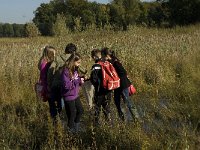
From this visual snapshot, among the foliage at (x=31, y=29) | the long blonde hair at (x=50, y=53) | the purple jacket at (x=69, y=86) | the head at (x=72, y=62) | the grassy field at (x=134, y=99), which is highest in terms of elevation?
the foliage at (x=31, y=29)

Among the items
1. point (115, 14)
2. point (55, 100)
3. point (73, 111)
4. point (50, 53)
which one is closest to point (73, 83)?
point (73, 111)

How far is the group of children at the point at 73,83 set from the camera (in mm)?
6922

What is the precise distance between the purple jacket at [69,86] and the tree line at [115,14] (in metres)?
8.45

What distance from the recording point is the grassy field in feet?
18.7

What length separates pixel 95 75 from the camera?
7.36 m

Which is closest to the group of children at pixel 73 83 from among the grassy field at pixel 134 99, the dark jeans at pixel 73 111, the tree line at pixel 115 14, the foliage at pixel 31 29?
the dark jeans at pixel 73 111

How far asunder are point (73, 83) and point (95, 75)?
1.94 ft

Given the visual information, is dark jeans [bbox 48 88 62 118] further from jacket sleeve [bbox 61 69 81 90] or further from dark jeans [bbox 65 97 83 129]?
jacket sleeve [bbox 61 69 81 90]

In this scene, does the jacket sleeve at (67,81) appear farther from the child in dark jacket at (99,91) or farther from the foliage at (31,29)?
the foliage at (31,29)

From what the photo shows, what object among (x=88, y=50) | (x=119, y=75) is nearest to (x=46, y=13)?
(x=88, y=50)

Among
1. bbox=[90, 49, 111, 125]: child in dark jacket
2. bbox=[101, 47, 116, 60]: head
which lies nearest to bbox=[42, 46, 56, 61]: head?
bbox=[90, 49, 111, 125]: child in dark jacket

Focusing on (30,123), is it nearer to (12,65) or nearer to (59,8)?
(12,65)

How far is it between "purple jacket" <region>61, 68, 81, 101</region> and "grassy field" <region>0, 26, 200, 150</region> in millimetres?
561

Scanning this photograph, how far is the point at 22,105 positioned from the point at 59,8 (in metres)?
81.1
